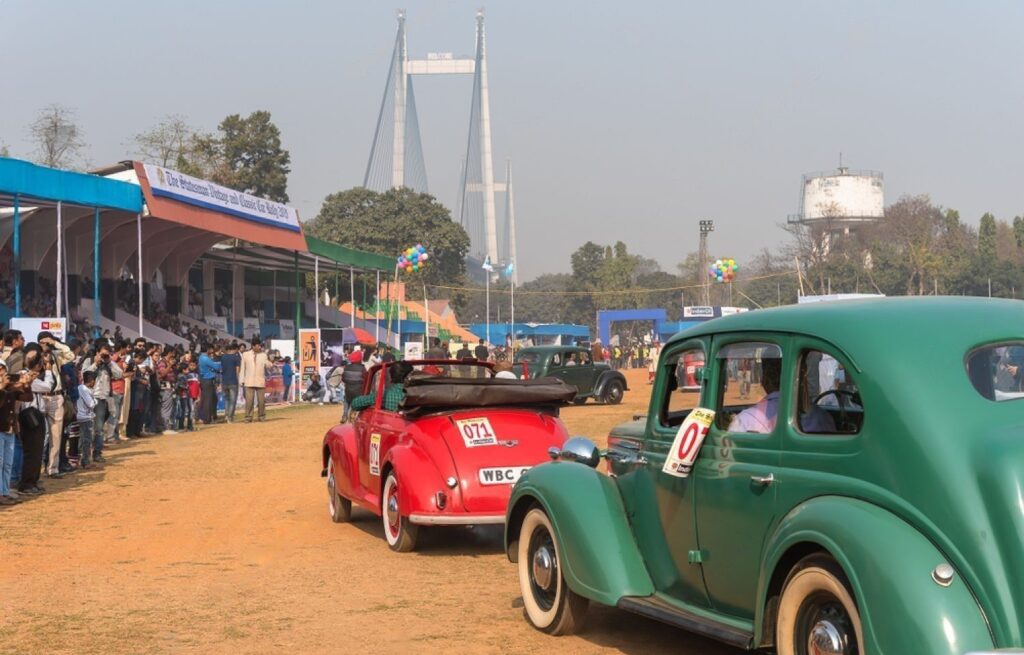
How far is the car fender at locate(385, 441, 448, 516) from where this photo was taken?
9.98m

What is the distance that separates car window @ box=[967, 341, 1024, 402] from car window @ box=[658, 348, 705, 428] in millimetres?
1625

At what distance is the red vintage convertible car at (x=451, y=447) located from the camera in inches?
393

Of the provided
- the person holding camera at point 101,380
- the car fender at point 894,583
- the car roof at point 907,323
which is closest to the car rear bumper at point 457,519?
the car roof at point 907,323

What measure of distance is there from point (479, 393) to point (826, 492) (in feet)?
19.1

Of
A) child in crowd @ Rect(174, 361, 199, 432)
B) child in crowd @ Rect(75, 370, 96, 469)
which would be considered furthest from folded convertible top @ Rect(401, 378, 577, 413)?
child in crowd @ Rect(174, 361, 199, 432)

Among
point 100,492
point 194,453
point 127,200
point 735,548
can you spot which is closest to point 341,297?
point 127,200

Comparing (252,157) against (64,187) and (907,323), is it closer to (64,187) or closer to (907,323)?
(64,187)

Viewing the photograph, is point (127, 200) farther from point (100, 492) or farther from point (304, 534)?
point (304, 534)

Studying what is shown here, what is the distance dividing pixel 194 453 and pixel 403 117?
12296cm

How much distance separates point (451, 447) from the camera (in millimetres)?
10227

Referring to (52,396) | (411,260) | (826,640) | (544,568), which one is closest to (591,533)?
(544,568)

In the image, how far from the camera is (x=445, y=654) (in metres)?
6.73

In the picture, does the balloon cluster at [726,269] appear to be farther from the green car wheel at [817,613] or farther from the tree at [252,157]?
the green car wheel at [817,613]

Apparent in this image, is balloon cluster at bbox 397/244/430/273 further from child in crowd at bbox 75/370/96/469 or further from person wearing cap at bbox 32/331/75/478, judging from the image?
person wearing cap at bbox 32/331/75/478
